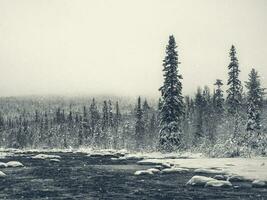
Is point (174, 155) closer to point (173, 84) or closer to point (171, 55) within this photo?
point (173, 84)

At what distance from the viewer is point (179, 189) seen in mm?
25859

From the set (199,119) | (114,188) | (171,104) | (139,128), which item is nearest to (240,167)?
(114,188)

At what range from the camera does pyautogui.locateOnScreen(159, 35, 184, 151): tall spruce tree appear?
57.6 meters

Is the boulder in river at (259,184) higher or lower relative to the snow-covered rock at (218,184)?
higher

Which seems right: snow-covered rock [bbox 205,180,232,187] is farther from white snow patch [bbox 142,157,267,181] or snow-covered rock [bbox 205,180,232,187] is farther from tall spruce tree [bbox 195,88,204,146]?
tall spruce tree [bbox 195,88,204,146]

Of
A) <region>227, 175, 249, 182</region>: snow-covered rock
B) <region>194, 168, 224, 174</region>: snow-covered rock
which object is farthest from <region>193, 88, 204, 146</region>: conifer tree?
<region>227, 175, 249, 182</region>: snow-covered rock

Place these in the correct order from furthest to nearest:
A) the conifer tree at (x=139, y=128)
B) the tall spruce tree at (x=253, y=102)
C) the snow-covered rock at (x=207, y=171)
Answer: the conifer tree at (x=139, y=128) → the tall spruce tree at (x=253, y=102) → the snow-covered rock at (x=207, y=171)

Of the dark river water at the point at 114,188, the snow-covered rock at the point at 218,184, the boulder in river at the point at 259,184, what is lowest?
the dark river water at the point at 114,188

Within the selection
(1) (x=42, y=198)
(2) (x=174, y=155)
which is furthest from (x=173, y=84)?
(1) (x=42, y=198)


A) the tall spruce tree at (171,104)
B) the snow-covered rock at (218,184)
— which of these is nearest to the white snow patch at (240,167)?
the snow-covered rock at (218,184)

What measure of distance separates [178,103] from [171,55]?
277 inches

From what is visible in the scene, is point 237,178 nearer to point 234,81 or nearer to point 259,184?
point 259,184

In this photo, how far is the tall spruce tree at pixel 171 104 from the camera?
189ft

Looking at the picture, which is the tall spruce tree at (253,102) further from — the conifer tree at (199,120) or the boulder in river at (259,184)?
the boulder in river at (259,184)
